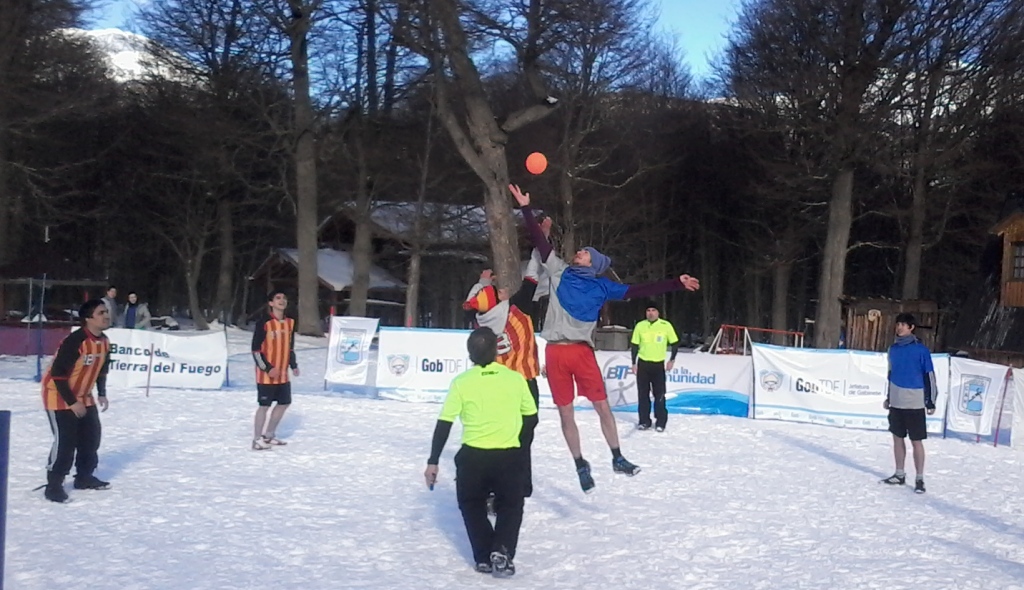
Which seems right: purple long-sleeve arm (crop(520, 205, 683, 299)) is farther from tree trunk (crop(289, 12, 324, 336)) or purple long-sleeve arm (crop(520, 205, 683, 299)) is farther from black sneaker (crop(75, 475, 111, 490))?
tree trunk (crop(289, 12, 324, 336))

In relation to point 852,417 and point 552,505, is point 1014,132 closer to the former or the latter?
point 852,417

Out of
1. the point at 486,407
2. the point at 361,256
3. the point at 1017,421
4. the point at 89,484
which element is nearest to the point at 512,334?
the point at 486,407

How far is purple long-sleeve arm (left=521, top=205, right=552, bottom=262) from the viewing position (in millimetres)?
7969

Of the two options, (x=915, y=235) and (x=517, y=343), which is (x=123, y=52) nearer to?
(x=915, y=235)

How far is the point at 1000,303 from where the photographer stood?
3400 cm

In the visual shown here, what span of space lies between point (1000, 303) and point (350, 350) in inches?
950

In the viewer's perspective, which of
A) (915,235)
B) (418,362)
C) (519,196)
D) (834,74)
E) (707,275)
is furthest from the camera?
(707,275)

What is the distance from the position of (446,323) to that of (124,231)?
1430 centimetres

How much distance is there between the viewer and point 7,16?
27.1 meters

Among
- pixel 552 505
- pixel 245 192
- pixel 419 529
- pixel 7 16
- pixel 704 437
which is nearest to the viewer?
pixel 419 529

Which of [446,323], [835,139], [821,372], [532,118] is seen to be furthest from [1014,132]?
[446,323]

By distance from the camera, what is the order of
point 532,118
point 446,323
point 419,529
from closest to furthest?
point 419,529, point 532,118, point 446,323

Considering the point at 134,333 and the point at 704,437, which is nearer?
the point at 704,437

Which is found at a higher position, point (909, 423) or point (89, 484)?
point (909, 423)
